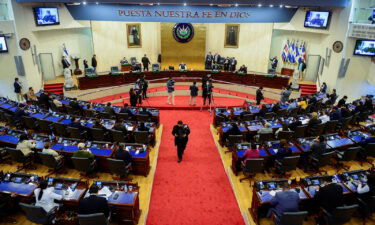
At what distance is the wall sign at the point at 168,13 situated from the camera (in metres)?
17.2

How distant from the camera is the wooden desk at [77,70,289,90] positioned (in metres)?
17.3

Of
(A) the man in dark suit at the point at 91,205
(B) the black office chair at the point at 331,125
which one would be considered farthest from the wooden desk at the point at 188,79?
(A) the man in dark suit at the point at 91,205

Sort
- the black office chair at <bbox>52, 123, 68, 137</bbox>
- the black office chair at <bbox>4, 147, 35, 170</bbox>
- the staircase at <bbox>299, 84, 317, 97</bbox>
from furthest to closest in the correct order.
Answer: the staircase at <bbox>299, 84, 317, 97</bbox>, the black office chair at <bbox>52, 123, 68, 137</bbox>, the black office chair at <bbox>4, 147, 35, 170</bbox>

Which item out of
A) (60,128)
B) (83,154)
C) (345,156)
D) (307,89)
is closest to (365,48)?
(307,89)

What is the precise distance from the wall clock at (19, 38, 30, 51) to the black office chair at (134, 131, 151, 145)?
10.1m

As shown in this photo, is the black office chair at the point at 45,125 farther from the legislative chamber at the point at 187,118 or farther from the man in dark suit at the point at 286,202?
the man in dark suit at the point at 286,202

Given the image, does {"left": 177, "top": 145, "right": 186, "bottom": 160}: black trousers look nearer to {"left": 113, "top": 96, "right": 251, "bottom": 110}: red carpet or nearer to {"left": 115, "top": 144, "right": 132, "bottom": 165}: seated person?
{"left": 115, "top": 144, "right": 132, "bottom": 165}: seated person

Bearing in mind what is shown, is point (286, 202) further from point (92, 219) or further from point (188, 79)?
point (188, 79)

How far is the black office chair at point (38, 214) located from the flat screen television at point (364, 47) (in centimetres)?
1676

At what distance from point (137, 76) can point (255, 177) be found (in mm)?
12082

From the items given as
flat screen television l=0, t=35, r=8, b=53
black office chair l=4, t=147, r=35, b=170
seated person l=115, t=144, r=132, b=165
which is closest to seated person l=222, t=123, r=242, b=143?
seated person l=115, t=144, r=132, b=165

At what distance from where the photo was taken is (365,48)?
15.3 m

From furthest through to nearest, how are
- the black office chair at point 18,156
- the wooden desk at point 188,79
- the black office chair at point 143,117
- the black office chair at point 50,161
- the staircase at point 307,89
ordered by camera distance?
the staircase at point 307,89, the wooden desk at point 188,79, the black office chair at point 143,117, the black office chair at point 18,156, the black office chair at point 50,161

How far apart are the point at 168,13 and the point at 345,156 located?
505 inches
